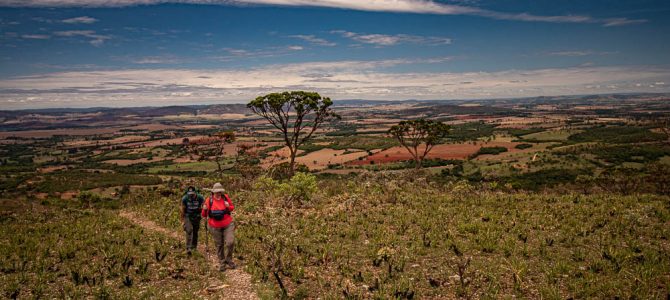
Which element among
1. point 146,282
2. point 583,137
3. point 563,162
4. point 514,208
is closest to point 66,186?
point 146,282

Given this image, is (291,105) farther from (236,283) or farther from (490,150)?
(490,150)

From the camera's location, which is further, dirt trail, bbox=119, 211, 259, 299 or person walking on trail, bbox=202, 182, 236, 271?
person walking on trail, bbox=202, 182, 236, 271

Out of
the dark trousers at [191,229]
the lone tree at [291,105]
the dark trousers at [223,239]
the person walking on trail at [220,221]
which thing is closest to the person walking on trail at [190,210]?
the dark trousers at [191,229]

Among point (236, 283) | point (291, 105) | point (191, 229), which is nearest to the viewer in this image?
point (236, 283)

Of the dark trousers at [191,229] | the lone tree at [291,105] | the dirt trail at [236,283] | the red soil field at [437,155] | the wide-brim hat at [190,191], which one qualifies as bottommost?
the red soil field at [437,155]

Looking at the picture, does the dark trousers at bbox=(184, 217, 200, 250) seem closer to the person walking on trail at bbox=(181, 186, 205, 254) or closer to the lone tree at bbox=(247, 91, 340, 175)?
the person walking on trail at bbox=(181, 186, 205, 254)

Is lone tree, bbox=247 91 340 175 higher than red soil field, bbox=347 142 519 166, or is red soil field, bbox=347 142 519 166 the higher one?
lone tree, bbox=247 91 340 175

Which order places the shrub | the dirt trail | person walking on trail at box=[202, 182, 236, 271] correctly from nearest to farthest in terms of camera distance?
the dirt trail
person walking on trail at box=[202, 182, 236, 271]
the shrub

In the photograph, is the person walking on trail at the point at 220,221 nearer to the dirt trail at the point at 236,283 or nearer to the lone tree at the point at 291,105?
the dirt trail at the point at 236,283

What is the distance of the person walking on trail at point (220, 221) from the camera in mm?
10508

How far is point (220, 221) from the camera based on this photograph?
416 inches

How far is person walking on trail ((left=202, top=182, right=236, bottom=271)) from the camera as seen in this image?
414 inches

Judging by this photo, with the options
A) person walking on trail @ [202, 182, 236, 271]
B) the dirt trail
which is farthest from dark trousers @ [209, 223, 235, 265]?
the dirt trail

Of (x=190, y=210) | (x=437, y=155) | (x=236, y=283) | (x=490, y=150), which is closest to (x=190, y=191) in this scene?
(x=190, y=210)
